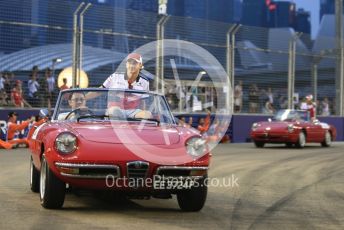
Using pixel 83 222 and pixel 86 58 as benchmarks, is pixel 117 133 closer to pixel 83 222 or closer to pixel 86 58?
pixel 83 222

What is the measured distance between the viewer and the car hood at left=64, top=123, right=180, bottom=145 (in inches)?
250

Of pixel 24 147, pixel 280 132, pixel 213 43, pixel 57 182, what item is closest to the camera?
pixel 57 182

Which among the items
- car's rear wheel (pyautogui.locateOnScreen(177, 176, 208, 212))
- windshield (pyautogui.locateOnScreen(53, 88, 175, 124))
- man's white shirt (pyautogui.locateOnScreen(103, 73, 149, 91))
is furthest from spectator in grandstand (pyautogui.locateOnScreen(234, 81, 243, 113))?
car's rear wheel (pyautogui.locateOnScreen(177, 176, 208, 212))

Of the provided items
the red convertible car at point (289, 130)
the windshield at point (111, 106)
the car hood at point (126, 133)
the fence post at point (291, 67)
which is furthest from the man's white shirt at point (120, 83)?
the fence post at point (291, 67)

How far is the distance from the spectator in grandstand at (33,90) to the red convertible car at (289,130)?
6.72 meters

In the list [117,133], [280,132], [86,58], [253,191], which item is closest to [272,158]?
[280,132]

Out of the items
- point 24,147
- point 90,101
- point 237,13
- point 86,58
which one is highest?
point 237,13

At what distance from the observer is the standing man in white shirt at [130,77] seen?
7.98 m

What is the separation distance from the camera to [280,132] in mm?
19469

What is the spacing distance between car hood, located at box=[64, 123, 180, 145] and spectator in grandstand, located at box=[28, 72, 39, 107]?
11.9 meters

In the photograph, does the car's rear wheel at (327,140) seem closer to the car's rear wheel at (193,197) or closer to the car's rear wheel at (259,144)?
the car's rear wheel at (259,144)

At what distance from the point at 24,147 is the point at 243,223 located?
43.2ft

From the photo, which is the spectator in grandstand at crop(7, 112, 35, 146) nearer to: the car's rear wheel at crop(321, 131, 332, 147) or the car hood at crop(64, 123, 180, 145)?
the car's rear wheel at crop(321, 131, 332, 147)

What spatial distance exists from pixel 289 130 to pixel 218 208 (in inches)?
511
